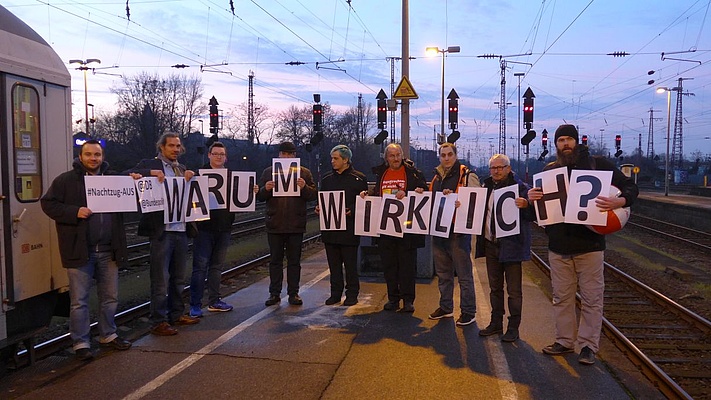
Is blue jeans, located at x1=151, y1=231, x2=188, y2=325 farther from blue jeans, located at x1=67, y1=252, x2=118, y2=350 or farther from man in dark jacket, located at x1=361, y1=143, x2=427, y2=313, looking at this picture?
man in dark jacket, located at x1=361, y1=143, x2=427, y2=313

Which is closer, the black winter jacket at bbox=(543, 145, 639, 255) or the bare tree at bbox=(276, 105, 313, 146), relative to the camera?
the black winter jacket at bbox=(543, 145, 639, 255)

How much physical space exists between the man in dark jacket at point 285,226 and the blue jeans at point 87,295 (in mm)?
2453

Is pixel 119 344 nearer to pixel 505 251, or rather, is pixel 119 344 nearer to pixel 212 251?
pixel 212 251

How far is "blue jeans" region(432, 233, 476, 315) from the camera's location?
741cm

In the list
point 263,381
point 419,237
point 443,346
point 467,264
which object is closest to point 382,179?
point 419,237

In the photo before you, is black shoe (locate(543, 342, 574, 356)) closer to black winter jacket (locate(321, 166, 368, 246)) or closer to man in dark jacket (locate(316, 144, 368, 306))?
man in dark jacket (locate(316, 144, 368, 306))

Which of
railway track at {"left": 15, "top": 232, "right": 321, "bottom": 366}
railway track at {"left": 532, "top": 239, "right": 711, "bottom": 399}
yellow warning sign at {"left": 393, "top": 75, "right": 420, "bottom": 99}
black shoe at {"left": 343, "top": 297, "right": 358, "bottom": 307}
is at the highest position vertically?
yellow warning sign at {"left": 393, "top": 75, "right": 420, "bottom": 99}

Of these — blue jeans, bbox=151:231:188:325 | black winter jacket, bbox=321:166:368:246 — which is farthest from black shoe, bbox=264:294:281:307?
blue jeans, bbox=151:231:188:325

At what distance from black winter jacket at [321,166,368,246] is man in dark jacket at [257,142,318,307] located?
0.31 meters

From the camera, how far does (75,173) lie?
596 cm

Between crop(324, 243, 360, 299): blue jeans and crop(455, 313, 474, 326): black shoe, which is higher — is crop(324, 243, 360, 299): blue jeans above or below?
above

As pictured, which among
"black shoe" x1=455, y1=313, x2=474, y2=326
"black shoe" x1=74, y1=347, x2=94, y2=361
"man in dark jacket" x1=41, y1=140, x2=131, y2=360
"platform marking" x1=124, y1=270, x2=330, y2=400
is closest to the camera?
"platform marking" x1=124, y1=270, x2=330, y2=400

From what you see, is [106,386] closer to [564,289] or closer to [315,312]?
[315,312]

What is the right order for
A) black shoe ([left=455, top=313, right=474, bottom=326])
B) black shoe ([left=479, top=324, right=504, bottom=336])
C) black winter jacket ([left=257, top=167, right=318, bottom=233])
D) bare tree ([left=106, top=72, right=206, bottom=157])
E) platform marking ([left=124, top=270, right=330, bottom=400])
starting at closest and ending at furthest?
1. platform marking ([left=124, top=270, right=330, bottom=400])
2. black shoe ([left=479, top=324, right=504, bottom=336])
3. black shoe ([left=455, top=313, right=474, bottom=326])
4. black winter jacket ([left=257, top=167, right=318, bottom=233])
5. bare tree ([left=106, top=72, right=206, bottom=157])
